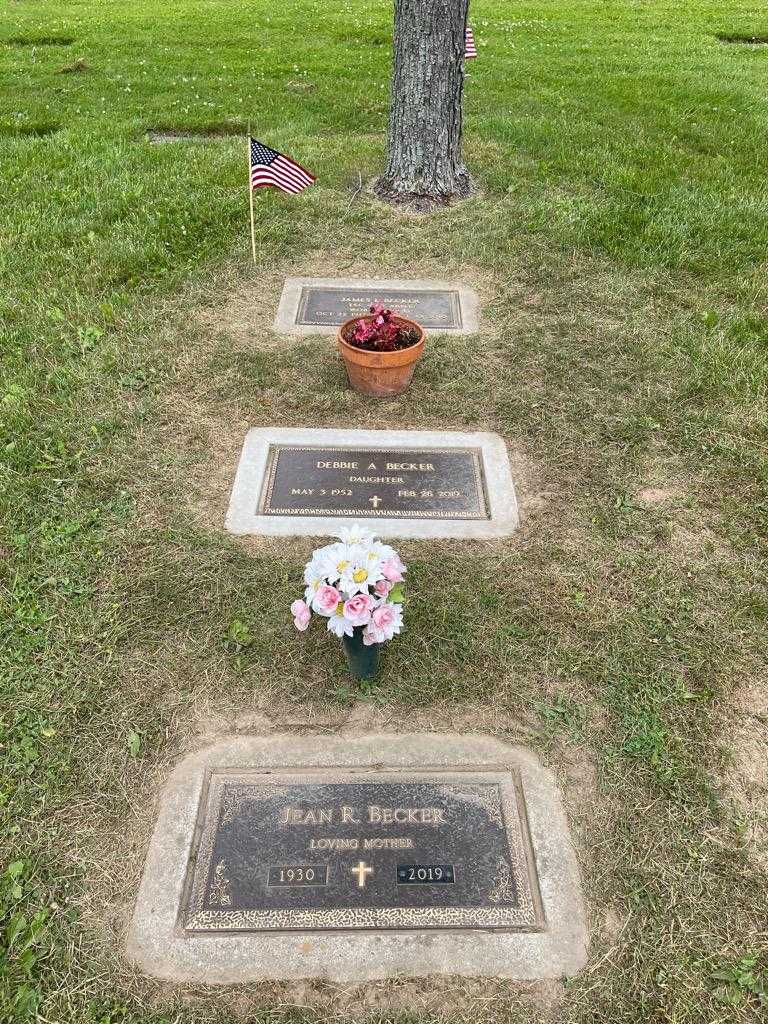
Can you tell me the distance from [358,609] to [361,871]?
1060 mm

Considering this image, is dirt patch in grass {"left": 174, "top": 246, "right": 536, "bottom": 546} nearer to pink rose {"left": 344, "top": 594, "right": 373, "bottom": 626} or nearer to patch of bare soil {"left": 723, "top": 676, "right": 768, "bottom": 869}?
pink rose {"left": 344, "top": 594, "right": 373, "bottom": 626}

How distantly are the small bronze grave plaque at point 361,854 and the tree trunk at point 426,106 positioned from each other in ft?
21.9

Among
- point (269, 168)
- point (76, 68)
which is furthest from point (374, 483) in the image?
point (76, 68)

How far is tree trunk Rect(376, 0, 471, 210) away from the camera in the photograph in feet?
23.8

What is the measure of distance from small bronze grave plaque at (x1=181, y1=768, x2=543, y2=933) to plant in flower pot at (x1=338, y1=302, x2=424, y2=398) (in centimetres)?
303

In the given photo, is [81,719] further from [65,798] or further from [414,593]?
[414,593]

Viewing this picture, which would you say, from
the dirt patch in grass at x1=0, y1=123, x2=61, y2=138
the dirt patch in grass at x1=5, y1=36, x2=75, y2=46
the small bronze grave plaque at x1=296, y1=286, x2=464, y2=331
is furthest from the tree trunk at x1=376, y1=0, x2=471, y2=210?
the dirt patch in grass at x1=5, y1=36, x2=75, y2=46

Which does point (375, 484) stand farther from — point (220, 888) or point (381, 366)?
point (220, 888)

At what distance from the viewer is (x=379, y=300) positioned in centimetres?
663

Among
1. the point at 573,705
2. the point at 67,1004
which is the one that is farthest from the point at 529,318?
the point at 67,1004

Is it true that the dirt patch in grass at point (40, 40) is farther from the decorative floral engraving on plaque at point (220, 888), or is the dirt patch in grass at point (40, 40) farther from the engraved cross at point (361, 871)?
the engraved cross at point (361, 871)

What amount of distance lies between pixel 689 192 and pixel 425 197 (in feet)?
9.73

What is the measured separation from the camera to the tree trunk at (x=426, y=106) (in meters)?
7.25

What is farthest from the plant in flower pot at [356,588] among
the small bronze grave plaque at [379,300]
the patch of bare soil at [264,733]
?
the small bronze grave plaque at [379,300]
